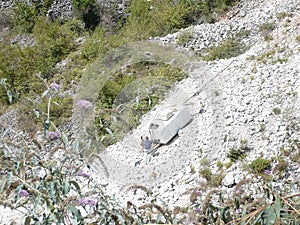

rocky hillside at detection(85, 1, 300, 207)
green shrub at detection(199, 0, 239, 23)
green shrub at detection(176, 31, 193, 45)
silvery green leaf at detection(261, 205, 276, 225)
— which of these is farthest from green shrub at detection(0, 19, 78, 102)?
silvery green leaf at detection(261, 205, 276, 225)

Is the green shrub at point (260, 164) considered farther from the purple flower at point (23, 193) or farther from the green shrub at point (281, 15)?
the green shrub at point (281, 15)

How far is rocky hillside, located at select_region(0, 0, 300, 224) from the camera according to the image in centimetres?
622

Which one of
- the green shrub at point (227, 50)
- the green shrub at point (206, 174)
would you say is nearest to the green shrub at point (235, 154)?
the green shrub at point (206, 174)

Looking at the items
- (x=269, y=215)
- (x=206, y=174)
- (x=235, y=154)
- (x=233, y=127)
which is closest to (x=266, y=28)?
(x=233, y=127)

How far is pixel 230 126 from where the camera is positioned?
24.1ft

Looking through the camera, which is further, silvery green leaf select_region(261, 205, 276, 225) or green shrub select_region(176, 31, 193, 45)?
green shrub select_region(176, 31, 193, 45)

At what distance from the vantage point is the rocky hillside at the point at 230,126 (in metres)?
6.22

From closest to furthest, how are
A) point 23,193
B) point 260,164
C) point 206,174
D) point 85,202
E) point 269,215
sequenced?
point 269,215 → point 23,193 → point 85,202 → point 260,164 → point 206,174

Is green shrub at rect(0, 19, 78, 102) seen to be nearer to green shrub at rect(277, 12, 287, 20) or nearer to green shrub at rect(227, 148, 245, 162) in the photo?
green shrub at rect(277, 12, 287, 20)

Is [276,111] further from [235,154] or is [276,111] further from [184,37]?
[184,37]

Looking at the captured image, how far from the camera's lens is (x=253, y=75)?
8.45m

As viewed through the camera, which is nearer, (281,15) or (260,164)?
(260,164)

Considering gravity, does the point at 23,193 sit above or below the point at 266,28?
above

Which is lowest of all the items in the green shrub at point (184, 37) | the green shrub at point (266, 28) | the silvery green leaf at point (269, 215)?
the green shrub at point (266, 28)
